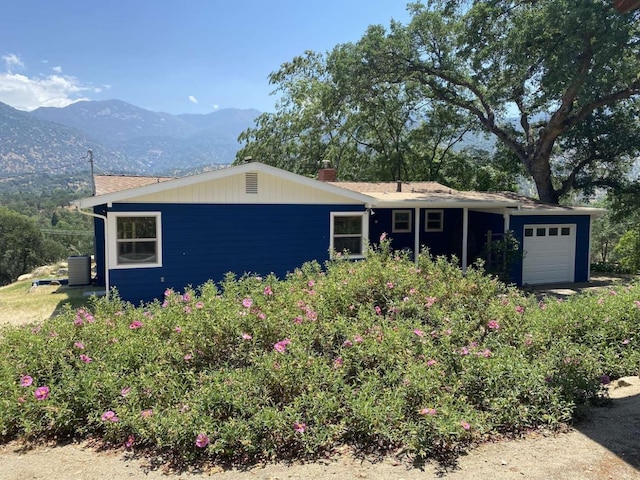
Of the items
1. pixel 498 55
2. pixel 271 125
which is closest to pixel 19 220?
pixel 271 125

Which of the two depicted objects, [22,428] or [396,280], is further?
[396,280]

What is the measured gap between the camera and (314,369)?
4.11 m

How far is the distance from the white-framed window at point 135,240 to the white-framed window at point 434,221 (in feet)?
27.3

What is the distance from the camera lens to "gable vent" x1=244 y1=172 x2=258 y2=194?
11102 mm

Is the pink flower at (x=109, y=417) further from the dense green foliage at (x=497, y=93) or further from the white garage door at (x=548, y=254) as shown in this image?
the white garage door at (x=548, y=254)

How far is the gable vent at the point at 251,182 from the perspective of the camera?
1110 centimetres

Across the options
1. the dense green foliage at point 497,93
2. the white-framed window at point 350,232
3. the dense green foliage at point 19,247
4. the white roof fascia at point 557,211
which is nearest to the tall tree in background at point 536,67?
the dense green foliage at point 497,93

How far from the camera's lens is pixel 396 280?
5.89 metres

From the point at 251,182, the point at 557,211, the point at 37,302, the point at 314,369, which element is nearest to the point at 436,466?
the point at 314,369

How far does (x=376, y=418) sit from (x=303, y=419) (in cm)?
56

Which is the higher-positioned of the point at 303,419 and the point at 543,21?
the point at 543,21

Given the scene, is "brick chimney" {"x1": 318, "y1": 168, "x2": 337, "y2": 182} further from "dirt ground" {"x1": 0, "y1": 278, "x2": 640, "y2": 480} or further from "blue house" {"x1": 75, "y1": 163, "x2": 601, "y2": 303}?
"dirt ground" {"x1": 0, "y1": 278, "x2": 640, "y2": 480}

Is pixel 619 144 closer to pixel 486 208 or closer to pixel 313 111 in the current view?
pixel 486 208

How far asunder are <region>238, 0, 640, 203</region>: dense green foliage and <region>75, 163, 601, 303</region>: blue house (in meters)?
4.61
